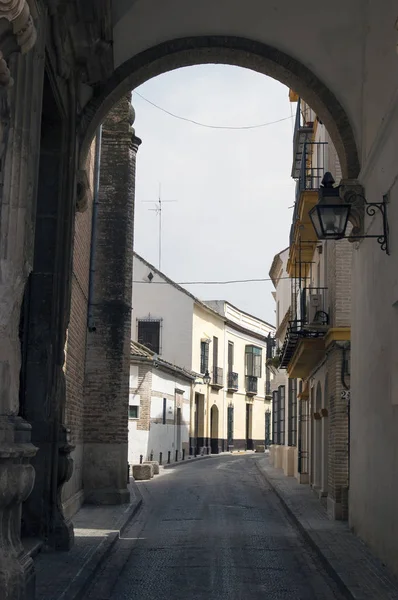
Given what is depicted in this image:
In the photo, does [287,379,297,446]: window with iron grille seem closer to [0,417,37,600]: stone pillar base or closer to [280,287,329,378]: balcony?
[280,287,329,378]: balcony

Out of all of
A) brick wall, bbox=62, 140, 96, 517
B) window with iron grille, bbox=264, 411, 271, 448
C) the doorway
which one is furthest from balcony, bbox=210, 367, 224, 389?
brick wall, bbox=62, 140, 96, 517

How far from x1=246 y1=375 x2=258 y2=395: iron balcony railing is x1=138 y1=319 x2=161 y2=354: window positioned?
A: 12666 mm

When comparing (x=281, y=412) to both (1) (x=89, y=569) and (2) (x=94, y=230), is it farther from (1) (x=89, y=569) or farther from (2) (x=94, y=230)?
(1) (x=89, y=569)

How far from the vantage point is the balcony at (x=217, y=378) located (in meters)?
50.8

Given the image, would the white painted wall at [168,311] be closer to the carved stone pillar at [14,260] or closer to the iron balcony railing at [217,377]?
the iron balcony railing at [217,377]

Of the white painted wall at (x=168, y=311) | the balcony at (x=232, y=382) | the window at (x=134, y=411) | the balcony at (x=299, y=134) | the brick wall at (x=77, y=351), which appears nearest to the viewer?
the brick wall at (x=77, y=351)

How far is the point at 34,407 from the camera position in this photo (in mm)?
9469

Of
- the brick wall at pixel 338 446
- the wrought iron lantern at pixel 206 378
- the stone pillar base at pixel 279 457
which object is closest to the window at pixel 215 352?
the wrought iron lantern at pixel 206 378

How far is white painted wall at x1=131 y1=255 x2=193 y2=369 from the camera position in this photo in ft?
153

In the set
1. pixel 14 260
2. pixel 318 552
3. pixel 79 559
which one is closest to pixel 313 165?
pixel 318 552

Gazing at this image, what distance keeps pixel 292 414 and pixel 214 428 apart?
72.3 ft

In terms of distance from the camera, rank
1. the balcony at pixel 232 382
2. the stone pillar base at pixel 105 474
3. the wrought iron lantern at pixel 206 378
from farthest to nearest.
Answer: the balcony at pixel 232 382, the wrought iron lantern at pixel 206 378, the stone pillar base at pixel 105 474

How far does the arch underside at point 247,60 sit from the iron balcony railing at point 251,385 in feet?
151

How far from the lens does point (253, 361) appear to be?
192ft
